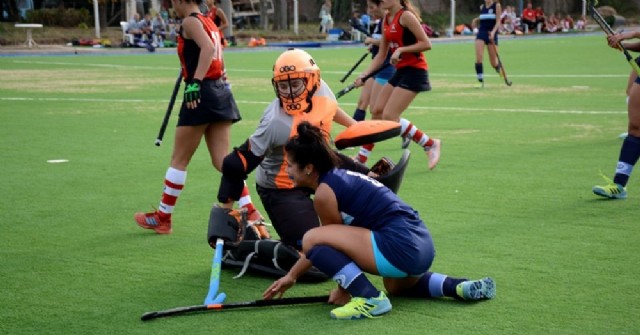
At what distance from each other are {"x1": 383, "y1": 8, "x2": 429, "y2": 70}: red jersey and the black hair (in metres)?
6.30

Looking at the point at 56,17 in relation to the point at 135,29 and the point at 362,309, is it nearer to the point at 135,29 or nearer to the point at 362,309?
the point at 135,29

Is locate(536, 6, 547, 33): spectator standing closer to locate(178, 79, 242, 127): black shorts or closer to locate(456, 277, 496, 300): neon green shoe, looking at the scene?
locate(178, 79, 242, 127): black shorts

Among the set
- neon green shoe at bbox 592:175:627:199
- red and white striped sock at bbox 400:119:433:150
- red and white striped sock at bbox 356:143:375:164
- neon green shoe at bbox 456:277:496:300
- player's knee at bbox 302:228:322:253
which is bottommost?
red and white striped sock at bbox 356:143:375:164

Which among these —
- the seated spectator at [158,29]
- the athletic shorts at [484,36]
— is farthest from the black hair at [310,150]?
the seated spectator at [158,29]

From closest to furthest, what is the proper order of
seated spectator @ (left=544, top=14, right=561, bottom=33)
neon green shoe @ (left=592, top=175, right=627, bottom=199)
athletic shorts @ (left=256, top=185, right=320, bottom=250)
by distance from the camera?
athletic shorts @ (left=256, top=185, right=320, bottom=250)
neon green shoe @ (left=592, top=175, right=627, bottom=199)
seated spectator @ (left=544, top=14, right=561, bottom=33)

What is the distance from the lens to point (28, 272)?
7242 millimetres

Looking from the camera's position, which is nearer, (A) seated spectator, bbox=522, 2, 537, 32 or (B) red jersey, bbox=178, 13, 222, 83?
(B) red jersey, bbox=178, 13, 222, 83

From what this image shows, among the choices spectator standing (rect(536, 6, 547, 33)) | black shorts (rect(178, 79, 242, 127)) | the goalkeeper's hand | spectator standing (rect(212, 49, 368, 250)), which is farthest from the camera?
spectator standing (rect(536, 6, 547, 33))

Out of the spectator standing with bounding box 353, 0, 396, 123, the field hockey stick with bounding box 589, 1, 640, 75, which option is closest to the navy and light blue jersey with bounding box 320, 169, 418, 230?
the field hockey stick with bounding box 589, 1, 640, 75

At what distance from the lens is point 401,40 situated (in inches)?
485

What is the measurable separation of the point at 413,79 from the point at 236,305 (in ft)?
22.1

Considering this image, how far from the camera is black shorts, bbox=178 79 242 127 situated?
865cm

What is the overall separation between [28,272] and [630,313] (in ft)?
13.2

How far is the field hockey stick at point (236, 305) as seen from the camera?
6.05m
